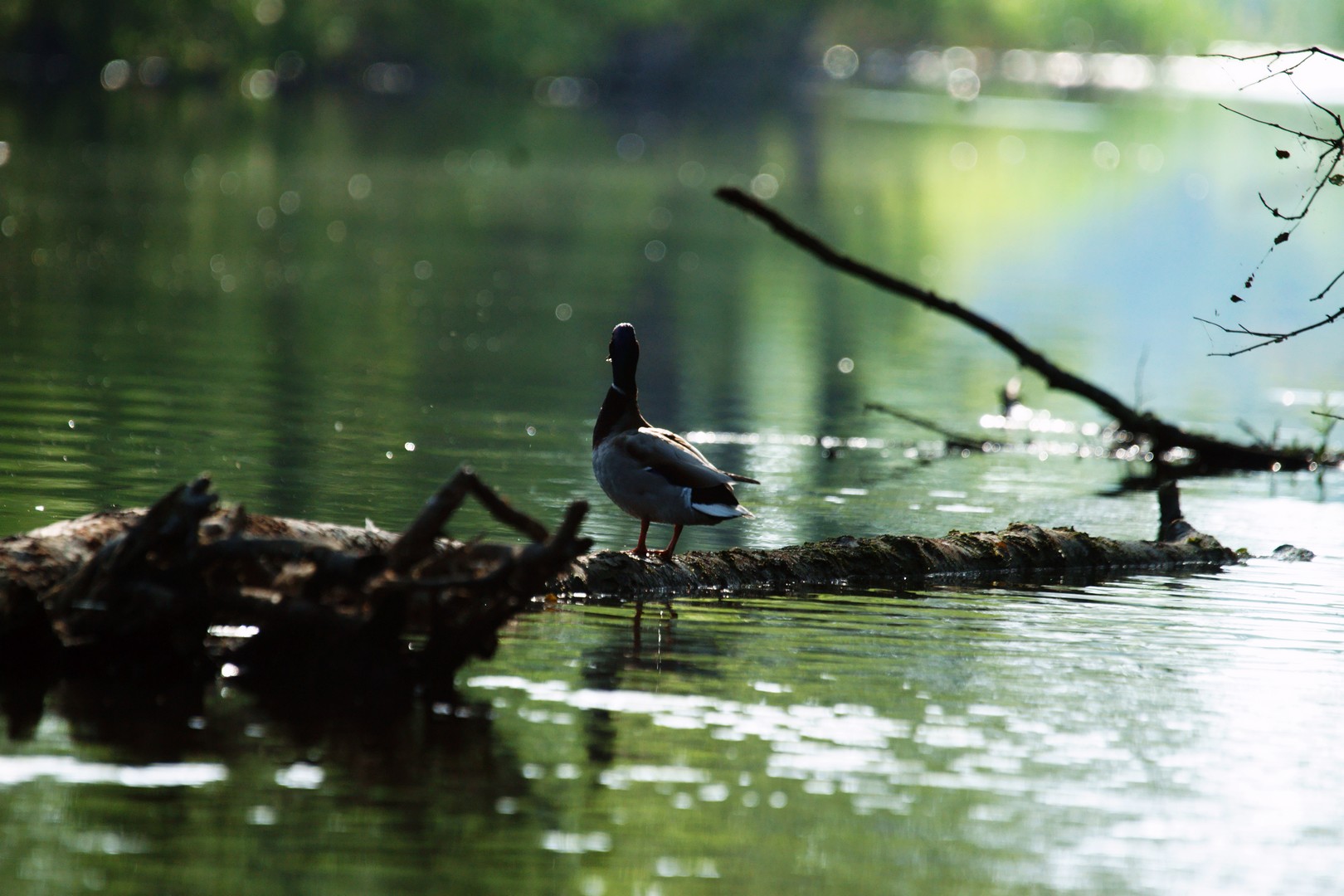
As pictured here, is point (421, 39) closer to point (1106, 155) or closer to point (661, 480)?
point (1106, 155)

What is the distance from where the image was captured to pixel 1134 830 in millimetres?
7465

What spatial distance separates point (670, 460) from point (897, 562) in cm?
193

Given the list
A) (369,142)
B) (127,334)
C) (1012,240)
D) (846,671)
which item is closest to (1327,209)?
(1012,240)

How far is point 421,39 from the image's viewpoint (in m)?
103

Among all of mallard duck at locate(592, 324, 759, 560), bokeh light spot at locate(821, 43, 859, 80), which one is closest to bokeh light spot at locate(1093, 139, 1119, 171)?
mallard duck at locate(592, 324, 759, 560)

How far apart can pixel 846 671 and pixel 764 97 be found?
349ft

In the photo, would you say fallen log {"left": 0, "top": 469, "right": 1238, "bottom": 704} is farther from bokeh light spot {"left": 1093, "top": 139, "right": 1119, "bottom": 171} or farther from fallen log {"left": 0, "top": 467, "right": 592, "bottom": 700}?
bokeh light spot {"left": 1093, "top": 139, "right": 1119, "bottom": 171}

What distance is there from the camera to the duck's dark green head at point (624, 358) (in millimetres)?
11148

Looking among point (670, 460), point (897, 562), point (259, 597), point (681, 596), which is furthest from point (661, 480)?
point (259, 597)

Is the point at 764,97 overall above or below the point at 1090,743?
above

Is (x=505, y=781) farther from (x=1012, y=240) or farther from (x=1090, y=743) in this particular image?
(x=1012, y=240)

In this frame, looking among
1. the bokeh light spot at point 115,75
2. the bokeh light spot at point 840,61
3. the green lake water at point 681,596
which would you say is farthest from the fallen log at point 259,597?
the bokeh light spot at point 840,61

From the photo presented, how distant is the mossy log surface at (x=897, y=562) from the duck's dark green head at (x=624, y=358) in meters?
1.10

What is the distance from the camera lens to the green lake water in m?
7.11
